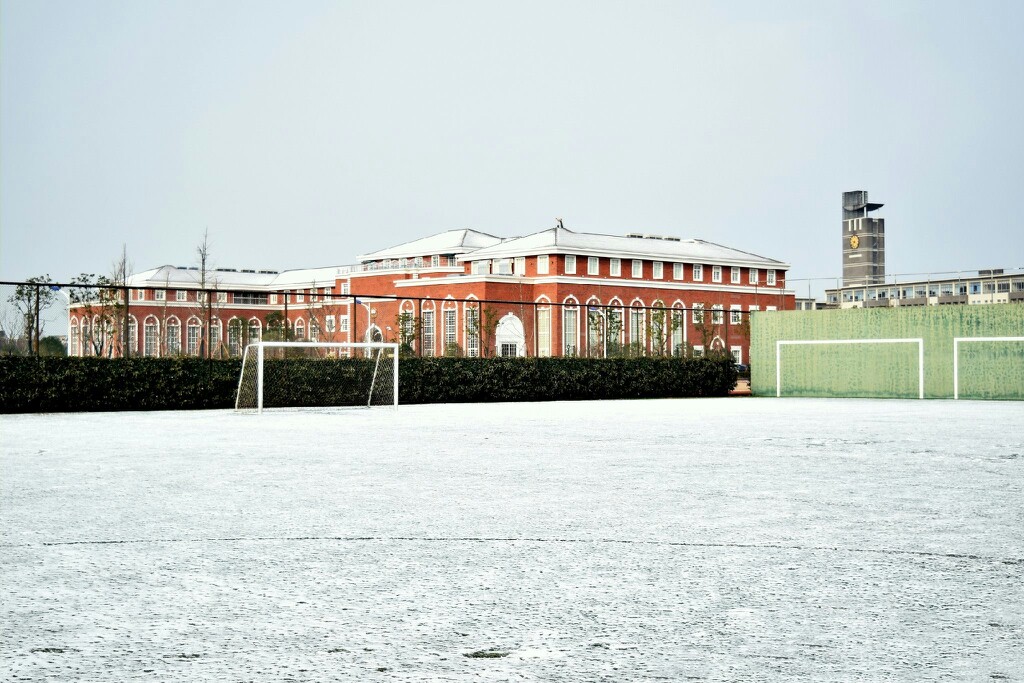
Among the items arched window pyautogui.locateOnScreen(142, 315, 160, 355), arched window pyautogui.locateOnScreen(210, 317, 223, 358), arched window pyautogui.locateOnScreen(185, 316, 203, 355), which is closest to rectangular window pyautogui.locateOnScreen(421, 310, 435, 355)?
arched window pyautogui.locateOnScreen(210, 317, 223, 358)

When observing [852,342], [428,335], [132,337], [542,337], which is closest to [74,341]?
[132,337]

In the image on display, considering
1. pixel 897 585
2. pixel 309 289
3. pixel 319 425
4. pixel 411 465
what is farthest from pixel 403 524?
pixel 309 289

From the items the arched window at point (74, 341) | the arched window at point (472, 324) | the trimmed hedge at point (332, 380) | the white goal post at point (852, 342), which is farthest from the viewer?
the arched window at point (472, 324)

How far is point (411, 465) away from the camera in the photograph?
1059 cm

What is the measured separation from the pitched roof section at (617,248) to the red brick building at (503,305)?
0.10 meters

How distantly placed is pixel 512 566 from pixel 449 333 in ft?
76.3

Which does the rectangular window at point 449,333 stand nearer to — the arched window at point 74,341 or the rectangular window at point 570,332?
the rectangular window at point 570,332

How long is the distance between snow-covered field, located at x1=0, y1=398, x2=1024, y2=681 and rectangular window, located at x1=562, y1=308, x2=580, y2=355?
19.6 metres

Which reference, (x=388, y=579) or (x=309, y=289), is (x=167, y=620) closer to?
(x=388, y=579)

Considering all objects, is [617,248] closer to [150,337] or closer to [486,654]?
[150,337]

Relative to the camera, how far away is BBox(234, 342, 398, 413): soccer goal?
945 inches

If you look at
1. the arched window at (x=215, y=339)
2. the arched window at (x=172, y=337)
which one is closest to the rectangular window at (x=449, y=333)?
the arched window at (x=215, y=339)

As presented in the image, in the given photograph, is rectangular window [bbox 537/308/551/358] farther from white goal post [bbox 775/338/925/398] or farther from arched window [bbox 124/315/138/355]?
arched window [bbox 124/315/138/355]

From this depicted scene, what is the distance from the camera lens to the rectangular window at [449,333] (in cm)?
2795
